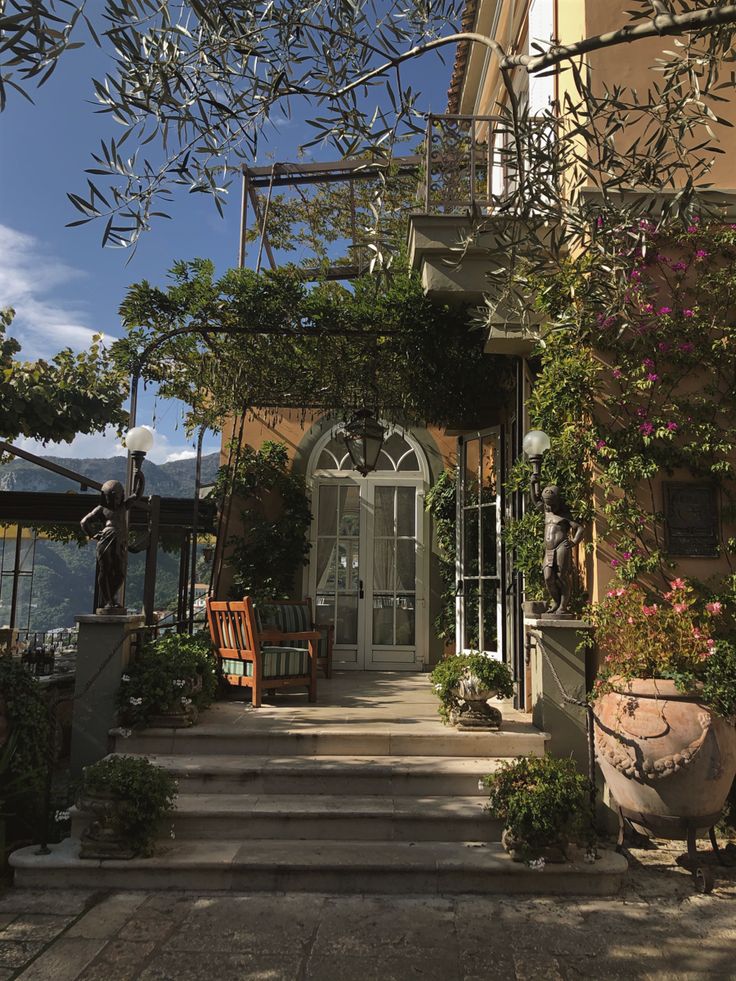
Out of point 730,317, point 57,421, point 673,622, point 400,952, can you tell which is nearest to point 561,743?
point 673,622

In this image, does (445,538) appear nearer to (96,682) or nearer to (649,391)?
(649,391)

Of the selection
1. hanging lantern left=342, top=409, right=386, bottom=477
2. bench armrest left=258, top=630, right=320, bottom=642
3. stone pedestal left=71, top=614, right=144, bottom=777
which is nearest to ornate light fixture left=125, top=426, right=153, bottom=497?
stone pedestal left=71, top=614, right=144, bottom=777

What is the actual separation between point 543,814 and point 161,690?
248 centimetres

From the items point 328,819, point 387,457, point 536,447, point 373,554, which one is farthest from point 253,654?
point 387,457

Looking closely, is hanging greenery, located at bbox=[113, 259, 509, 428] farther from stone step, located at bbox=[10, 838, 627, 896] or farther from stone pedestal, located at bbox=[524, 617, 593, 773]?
stone step, located at bbox=[10, 838, 627, 896]

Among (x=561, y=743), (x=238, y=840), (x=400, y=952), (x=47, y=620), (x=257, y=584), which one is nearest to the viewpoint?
(x=400, y=952)

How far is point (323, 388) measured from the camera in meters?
7.93

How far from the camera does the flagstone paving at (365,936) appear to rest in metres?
2.79

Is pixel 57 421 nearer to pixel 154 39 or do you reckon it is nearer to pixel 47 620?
pixel 154 39

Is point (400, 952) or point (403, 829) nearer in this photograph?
point (400, 952)

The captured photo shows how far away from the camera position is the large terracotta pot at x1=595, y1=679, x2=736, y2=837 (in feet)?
12.3

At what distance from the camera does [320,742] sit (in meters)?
4.64

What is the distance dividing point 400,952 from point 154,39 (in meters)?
3.84

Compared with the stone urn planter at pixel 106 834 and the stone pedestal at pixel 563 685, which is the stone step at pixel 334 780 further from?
the stone urn planter at pixel 106 834
